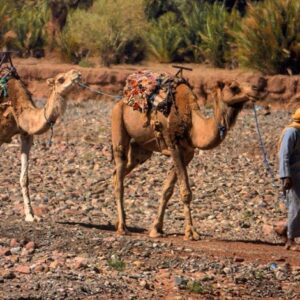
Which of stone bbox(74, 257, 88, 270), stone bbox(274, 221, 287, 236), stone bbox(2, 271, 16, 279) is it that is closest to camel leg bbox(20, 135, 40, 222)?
stone bbox(74, 257, 88, 270)

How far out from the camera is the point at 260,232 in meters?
14.7

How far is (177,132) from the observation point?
43.4 ft

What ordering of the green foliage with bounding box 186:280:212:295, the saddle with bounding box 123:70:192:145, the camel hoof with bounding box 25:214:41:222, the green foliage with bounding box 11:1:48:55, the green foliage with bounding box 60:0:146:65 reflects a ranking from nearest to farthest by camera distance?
the green foliage with bounding box 186:280:212:295, the saddle with bounding box 123:70:192:145, the camel hoof with bounding box 25:214:41:222, the green foliage with bounding box 60:0:146:65, the green foliage with bounding box 11:1:48:55

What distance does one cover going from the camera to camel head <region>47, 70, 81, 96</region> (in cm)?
1394

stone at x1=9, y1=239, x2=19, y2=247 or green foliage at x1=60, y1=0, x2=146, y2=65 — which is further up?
green foliage at x1=60, y1=0, x2=146, y2=65

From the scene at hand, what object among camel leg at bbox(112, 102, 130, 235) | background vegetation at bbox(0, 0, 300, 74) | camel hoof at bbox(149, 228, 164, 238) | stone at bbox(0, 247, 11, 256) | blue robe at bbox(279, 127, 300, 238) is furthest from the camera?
background vegetation at bbox(0, 0, 300, 74)

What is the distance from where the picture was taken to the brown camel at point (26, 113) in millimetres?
14188

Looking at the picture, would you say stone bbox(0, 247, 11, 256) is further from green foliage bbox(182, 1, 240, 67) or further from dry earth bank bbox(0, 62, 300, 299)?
green foliage bbox(182, 1, 240, 67)

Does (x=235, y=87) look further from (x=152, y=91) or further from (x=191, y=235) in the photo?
(x=191, y=235)

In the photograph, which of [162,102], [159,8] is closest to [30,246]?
[162,102]

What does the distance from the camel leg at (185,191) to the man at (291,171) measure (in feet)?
3.73

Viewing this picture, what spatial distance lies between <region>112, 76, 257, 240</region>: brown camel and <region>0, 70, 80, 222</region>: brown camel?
72cm

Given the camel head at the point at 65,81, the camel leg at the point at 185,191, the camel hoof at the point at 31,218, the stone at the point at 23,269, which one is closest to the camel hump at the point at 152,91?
the camel leg at the point at 185,191

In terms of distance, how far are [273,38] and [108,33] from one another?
19.5 feet
